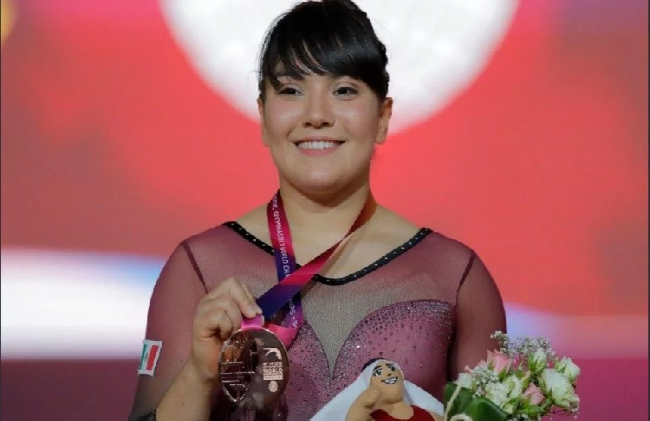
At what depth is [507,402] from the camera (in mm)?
2064

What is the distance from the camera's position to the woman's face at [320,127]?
2.41 m

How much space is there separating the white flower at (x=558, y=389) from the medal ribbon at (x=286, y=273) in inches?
18.8

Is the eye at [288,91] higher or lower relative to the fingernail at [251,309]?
higher

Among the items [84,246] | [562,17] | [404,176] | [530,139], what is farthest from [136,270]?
[562,17]

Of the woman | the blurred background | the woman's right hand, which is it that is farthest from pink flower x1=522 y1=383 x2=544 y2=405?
the blurred background

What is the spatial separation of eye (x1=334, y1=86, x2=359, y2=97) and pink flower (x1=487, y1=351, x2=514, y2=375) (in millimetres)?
591

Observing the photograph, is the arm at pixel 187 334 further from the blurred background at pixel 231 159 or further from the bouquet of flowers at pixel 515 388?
the blurred background at pixel 231 159

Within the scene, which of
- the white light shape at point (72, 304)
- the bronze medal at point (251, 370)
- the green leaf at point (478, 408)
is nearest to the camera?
the green leaf at point (478, 408)

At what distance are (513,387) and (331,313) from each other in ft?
1.44

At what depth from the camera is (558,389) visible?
82.7 inches

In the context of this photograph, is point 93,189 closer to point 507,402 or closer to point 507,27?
point 507,27

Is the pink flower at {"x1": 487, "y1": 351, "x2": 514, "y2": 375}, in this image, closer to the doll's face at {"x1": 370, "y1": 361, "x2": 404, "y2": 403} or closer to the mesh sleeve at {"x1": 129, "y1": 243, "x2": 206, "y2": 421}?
the doll's face at {"x1": 370, "y1": 361, "x2": 404, "y2": 403}

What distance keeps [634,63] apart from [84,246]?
1762 millimetres

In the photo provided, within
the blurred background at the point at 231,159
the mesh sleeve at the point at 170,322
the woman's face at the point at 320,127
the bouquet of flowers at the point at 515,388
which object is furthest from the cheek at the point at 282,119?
Result: the blurred background at the point at 231,159
